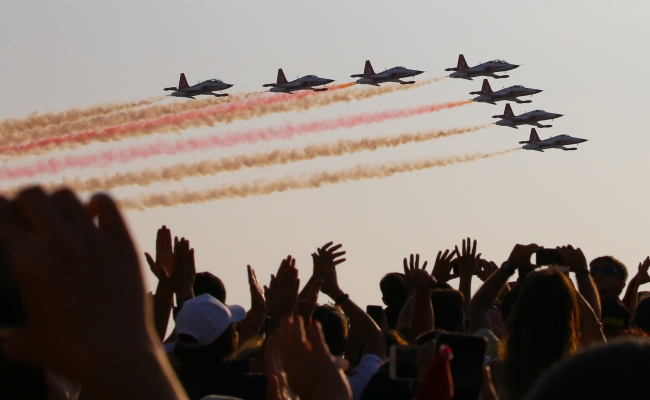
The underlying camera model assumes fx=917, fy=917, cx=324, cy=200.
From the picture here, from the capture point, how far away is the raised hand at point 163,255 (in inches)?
361

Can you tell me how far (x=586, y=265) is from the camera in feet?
31.0

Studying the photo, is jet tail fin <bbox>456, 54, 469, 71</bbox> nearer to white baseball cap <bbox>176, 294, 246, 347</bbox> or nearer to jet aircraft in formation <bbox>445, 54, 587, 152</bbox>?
jet aircraft in formation <bbox>445, 54, 587, 152</bbox>

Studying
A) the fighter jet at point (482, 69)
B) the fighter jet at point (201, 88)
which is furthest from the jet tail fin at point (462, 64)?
the fighter jet at point (201, 88)

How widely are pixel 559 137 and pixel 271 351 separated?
74817mm

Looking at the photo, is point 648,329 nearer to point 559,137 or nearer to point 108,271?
point 108,271

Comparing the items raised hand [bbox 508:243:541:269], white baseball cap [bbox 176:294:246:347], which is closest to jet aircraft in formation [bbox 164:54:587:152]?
raised hand [bbox 508:243:541:269]

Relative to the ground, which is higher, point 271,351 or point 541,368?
point 271,351

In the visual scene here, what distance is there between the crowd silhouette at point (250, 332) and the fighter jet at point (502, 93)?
218ft

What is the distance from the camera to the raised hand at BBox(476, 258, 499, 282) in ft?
47.0

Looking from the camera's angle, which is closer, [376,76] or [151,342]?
[151,342]

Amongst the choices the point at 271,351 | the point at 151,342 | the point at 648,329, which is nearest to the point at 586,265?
the point at 648,329

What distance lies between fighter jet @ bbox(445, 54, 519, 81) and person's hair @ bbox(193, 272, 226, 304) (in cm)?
6698

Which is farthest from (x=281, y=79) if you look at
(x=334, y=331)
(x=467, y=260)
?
(x=334, y=331)

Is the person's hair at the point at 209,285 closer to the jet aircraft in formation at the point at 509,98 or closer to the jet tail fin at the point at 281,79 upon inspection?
the jet tail fin at the point at 281,79
